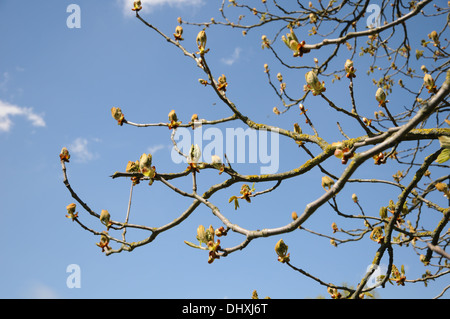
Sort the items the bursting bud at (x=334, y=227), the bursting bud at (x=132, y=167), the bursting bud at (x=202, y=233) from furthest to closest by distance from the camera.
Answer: the bursting bud at (x=334, y=227) → the bursting bud at (x=132, y=167) → the bursting bud at (x=202, y=233)

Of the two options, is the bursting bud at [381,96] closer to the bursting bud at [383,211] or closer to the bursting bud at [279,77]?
the bursting bud at [383,211]

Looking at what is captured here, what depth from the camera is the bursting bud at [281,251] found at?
1.64 metres

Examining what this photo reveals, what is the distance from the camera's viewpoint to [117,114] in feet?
7.53

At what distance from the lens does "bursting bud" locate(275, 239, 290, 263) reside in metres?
1.64

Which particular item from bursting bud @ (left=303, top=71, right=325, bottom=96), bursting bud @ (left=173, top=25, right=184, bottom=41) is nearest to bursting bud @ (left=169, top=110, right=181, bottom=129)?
bursting bud @ (left=173, top=25, right=184, bottom=41)

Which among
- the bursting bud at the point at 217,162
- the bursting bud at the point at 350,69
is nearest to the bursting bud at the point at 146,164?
the bursting bud at the point at 217,162

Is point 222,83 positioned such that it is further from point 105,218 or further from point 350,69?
point 105,218

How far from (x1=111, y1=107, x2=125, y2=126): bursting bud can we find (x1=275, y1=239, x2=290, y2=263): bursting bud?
1391 millimetres

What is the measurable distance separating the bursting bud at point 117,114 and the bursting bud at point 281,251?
4.56 feet

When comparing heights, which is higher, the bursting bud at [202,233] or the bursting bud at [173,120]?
the bursting bud at [173,120]

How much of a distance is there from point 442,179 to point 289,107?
1.63m

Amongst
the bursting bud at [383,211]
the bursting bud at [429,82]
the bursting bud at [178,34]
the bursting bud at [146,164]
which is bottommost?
the bursting bud at [383,211]
